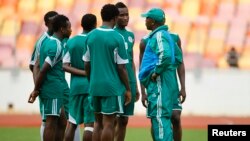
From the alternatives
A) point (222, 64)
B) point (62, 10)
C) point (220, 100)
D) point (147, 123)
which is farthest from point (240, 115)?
point (62, 10)

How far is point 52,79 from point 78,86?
424mm

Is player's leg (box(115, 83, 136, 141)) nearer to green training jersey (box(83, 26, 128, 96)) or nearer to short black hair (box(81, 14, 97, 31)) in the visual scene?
short black hair (box(81, 14, 97, 31))

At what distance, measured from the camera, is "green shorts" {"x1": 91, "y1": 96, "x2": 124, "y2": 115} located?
12688 millimetres

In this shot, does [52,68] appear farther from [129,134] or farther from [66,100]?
[129,134]

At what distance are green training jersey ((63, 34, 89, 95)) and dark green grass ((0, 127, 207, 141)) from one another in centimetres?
463

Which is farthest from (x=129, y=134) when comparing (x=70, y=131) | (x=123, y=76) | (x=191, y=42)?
(x=191, y=42)

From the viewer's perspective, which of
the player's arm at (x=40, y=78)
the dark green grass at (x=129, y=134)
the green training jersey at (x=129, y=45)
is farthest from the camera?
the dark green grass at (x=129, y=134)

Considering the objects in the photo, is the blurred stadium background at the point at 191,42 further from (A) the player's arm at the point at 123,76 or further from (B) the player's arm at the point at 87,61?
(A) the player's arm at the point at 123,76

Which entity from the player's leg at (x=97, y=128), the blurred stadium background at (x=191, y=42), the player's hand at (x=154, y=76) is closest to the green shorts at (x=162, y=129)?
the player's hand at (x=154, y=76)

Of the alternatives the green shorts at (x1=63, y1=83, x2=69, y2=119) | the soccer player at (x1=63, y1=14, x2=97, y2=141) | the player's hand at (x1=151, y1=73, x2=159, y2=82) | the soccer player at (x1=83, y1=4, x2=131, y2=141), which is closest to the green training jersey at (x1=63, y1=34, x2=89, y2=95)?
the soccer player at (x1=63, y1=14, x2=97, y2=141)

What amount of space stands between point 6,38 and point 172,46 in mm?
20103

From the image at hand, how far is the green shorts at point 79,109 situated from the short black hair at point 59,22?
3.58 feet

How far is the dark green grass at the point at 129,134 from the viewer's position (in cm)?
1857

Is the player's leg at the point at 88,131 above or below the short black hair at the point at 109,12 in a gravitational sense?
below
